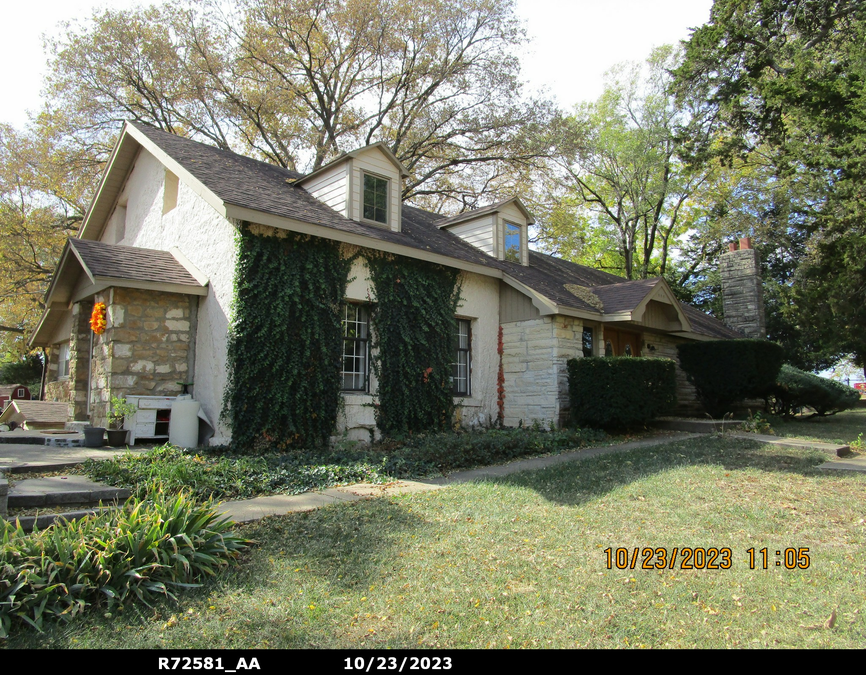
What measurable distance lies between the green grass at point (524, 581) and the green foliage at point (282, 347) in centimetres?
372

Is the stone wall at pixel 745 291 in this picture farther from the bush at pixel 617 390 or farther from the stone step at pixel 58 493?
the stone step at pixel 58 493

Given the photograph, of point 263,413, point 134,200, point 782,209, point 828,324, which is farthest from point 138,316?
point 782,209

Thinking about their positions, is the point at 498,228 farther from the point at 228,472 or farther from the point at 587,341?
the point at 228,472

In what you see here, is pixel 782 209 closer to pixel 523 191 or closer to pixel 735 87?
pixel 523 191

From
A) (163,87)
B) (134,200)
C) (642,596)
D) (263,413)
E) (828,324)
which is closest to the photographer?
(642,596)

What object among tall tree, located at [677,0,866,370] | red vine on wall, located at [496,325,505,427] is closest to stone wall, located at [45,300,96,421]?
red vine on wall, located at [496,325,505,427]

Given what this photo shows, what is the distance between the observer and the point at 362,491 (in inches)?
262

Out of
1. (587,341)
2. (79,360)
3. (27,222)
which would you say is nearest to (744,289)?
(587,341)

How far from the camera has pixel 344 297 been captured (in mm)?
10188

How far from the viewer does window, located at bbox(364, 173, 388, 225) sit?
1166 cm

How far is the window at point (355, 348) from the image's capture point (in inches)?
414

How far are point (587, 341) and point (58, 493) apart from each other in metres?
11.0

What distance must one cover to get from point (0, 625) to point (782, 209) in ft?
90.3
